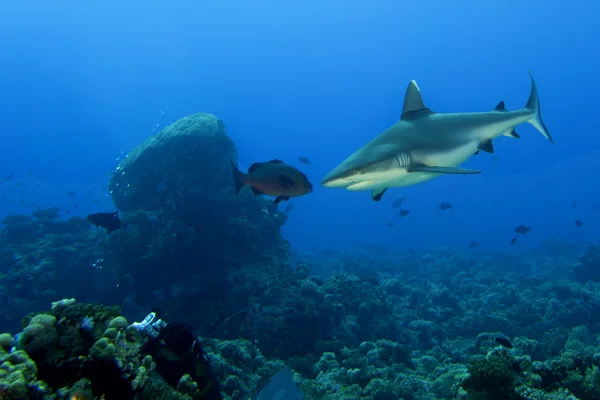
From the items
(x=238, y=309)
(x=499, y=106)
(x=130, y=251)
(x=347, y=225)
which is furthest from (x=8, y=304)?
(x=347, y=225)

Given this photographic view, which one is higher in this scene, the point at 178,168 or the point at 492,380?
the point at 178,168

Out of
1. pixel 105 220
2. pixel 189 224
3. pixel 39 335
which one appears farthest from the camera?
pixel 189 224

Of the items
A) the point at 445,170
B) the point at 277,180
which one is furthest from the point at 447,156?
the point at 277,180

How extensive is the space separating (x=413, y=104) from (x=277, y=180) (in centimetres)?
252

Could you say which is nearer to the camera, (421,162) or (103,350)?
(103,350)

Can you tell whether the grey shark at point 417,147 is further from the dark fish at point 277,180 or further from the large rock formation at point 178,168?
the large rock formation at point 178,168

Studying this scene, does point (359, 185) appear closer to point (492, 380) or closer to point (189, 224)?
point (492, 380)

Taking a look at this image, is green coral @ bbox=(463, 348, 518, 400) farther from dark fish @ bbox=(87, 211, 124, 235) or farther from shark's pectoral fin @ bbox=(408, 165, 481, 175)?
dark fish @ bbox=(87, 211, 124, 235)

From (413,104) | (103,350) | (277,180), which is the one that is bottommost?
(103,350)

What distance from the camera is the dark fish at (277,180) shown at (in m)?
5.65

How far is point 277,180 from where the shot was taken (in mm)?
5684

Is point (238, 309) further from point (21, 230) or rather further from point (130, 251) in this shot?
point (21, 230)

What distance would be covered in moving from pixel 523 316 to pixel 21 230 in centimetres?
2653

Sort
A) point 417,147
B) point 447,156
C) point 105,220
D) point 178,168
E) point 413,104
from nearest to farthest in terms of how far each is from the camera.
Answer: point 417,147, point 447,156, point 413,104, point 105,220, point 178,168
